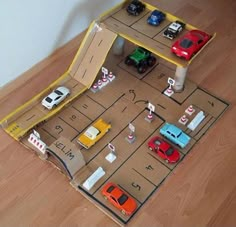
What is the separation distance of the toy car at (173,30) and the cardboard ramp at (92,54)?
232mm

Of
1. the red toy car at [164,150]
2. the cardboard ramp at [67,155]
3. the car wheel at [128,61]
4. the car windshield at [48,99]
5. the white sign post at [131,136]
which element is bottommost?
the cardboard ramp at [67,155]

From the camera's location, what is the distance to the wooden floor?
130 cm

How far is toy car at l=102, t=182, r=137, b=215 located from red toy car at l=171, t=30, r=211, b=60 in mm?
620

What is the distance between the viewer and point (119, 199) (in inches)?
51.1

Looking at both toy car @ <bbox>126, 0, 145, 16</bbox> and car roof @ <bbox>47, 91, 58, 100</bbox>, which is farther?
toy car @ <bbox>126, 0, 145, 16</bbox>

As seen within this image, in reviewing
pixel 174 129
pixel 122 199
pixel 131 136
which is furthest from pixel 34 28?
pixel 122 199

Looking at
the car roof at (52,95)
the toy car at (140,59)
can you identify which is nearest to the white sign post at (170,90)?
the toy car at (140,59)

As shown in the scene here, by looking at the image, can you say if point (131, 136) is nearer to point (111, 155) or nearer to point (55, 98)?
point (111, 155)

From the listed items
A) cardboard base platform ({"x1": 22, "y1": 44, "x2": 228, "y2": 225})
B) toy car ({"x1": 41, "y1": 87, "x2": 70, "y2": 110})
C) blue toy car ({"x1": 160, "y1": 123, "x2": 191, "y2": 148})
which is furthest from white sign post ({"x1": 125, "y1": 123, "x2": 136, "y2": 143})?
toy car ({"x1": 41, "y1": 87, "x2": 70, "y2": 110})

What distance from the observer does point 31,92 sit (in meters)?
1.70

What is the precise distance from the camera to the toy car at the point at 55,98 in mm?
1575

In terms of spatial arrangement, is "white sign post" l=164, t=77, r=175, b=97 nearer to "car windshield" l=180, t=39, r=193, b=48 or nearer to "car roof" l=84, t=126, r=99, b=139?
"car windshield" l=180, t=39, r=193, b=48

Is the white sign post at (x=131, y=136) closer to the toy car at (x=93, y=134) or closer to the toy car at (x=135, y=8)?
the toy car at (x=93, y=134)

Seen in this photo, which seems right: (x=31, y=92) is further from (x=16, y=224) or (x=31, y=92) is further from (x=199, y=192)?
(x=199, y=192)
